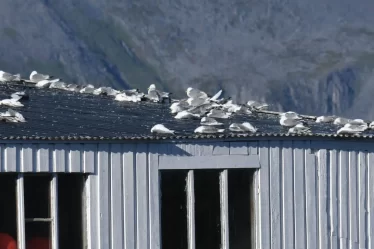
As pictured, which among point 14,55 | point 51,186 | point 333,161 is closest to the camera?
point 51,186

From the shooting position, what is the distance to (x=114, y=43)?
5725 cm

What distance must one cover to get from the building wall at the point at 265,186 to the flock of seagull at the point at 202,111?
10.5 inches

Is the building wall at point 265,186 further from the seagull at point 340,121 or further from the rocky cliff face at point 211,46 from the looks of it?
the rocky cliff face at point 211,46

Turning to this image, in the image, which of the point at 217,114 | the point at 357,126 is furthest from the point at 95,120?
the point at 357,126

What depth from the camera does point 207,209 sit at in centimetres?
2005

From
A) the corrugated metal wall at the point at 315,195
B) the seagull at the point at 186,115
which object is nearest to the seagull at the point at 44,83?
the seagull at the point at 186,115

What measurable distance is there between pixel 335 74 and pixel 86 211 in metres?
36.9

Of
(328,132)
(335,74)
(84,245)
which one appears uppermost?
(335,74)

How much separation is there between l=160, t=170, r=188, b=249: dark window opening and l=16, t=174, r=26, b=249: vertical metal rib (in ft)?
6.51

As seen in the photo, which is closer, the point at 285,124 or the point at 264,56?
the point at 285,124

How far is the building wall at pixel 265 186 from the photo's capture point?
63.8 feet

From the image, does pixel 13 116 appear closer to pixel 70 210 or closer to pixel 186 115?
pixel 70 210

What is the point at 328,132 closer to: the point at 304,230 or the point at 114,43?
the point at 304,230

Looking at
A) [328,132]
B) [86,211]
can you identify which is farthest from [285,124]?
[86,211]
